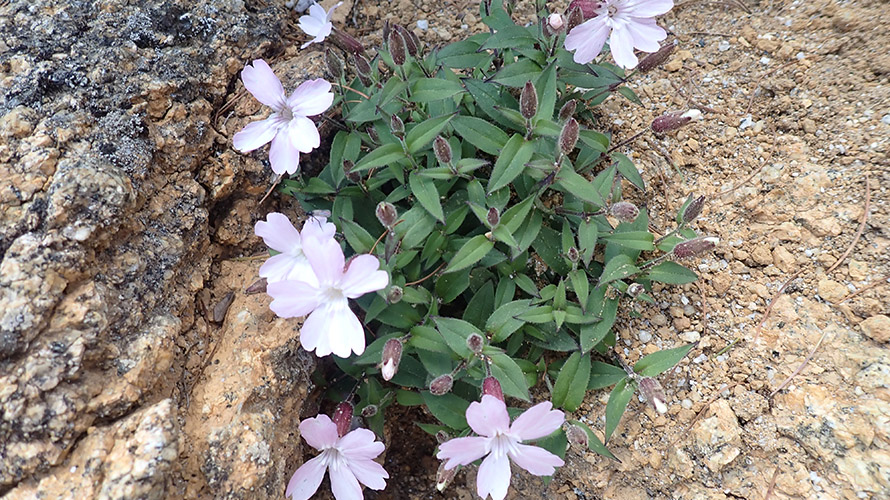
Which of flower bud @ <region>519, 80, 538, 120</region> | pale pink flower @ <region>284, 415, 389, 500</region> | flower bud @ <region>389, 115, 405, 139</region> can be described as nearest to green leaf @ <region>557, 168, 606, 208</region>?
flower bud @ <region>519, 80, 538, 120</region>

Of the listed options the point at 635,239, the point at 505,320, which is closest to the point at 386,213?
the point at 505,320

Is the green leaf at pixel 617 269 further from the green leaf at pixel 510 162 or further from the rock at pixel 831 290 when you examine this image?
the rock at pixel 831 290

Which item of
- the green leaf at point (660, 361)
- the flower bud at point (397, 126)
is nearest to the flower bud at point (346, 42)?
the flower bud at point (397, 126)

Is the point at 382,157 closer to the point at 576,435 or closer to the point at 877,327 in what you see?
the point at 576,435

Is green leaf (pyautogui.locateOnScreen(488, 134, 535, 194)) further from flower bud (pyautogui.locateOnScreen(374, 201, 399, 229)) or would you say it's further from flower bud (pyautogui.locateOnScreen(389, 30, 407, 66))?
flower bud (pyautogui.locateOnScreen(389, 30, 407, 66))

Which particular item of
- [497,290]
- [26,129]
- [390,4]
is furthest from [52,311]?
[390,4]

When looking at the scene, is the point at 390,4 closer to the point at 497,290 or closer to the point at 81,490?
the point at 497,290
